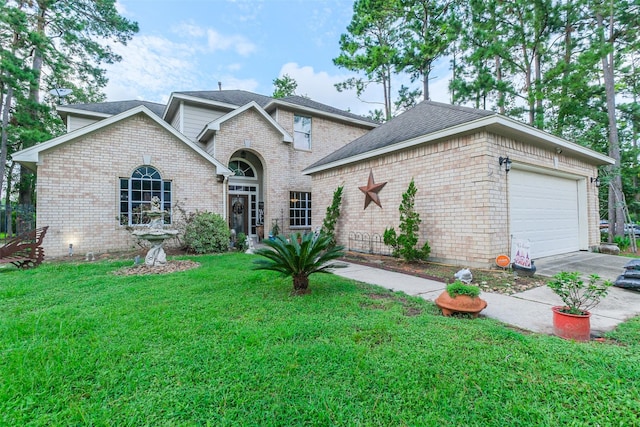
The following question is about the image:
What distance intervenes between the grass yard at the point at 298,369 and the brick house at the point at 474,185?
127 inches

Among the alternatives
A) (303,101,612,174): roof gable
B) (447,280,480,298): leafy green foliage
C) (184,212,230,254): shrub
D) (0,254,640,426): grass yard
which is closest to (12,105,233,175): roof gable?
(184,212,230,254): shrub

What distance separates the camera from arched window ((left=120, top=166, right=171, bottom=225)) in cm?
896

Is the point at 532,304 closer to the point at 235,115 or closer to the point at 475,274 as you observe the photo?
the point at 475,274

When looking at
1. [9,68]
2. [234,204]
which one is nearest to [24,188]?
[9,68]

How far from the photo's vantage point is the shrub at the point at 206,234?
29.1 ft

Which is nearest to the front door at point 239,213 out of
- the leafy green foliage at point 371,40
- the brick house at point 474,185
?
the brick house at point 474,185

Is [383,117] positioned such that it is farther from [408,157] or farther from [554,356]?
[554,356]

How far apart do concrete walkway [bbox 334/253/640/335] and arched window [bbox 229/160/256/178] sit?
9.77 meters

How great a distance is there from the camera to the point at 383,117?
75.7 ft

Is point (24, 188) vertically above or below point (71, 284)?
above

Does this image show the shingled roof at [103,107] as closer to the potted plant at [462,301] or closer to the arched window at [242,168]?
the arched window at [242,168]

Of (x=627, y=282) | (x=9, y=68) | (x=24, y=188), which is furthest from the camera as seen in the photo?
(x=24, y=188)

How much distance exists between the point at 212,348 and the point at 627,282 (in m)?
6.81

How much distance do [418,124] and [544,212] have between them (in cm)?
427
